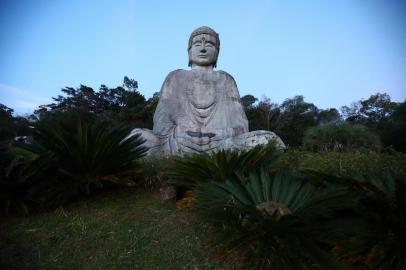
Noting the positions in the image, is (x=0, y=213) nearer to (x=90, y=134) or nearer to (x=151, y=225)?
(x=90, y=134)

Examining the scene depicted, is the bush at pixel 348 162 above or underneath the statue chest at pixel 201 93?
underneath

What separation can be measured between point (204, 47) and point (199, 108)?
4.29 ft

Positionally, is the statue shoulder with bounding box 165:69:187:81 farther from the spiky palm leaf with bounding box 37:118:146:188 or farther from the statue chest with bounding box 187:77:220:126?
the spiky palm leaf with bounding box 37:118:146:188

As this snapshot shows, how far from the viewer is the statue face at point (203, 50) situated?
7.23m

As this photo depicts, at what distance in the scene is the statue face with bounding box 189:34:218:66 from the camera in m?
7.23

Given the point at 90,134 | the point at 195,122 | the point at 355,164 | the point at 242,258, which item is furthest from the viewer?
the point at 195,122

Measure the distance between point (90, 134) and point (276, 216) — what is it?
239 cm

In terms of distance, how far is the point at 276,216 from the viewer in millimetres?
2535

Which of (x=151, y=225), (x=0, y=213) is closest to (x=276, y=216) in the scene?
(x=151, y=225)

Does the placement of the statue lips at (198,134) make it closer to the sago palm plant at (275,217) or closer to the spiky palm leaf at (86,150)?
Result: the spiky palm leaf at (86,150)

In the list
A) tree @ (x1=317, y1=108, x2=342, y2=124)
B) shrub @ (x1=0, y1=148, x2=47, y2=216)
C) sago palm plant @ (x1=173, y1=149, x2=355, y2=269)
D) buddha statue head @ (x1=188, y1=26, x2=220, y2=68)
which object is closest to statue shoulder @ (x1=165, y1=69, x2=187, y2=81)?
buddha statue head @ (x1=188, y1=26, x2=220, y2=68)

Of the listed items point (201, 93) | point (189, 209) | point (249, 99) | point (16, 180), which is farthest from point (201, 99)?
point (249, 99)

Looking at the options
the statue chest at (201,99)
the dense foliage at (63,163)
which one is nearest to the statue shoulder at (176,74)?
the statue chest at (201,99)

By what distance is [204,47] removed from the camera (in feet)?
23.7
